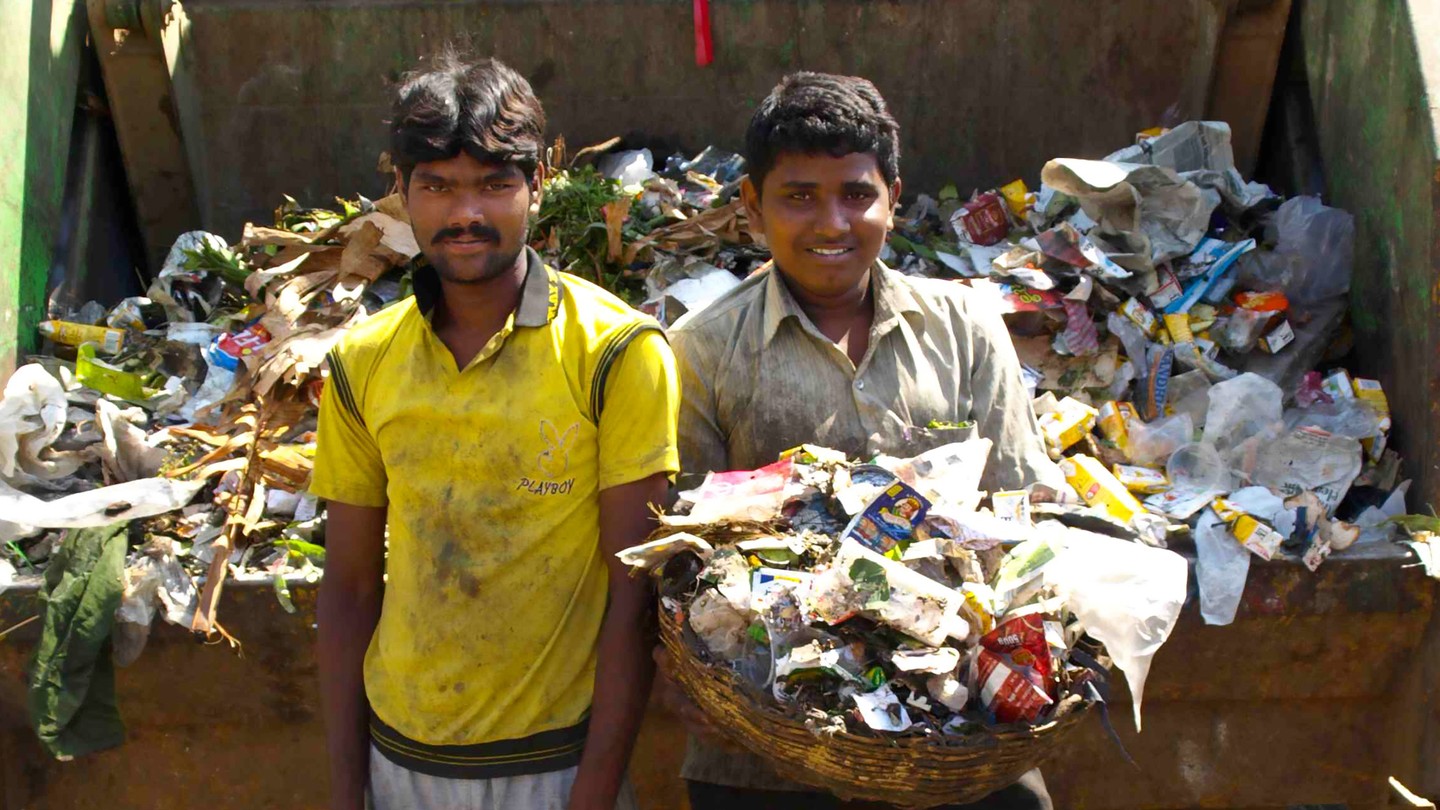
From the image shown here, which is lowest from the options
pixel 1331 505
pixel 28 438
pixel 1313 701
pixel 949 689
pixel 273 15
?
pixel 1313 701

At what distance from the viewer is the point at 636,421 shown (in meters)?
2.10

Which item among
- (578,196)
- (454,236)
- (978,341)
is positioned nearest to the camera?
(454,236)

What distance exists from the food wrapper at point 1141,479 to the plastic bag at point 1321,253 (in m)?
0.77

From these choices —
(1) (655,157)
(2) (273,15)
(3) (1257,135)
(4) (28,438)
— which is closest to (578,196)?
(1) (655,157)

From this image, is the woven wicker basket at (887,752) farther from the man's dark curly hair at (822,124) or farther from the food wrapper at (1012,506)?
the man's dark curly hair at (822,124)

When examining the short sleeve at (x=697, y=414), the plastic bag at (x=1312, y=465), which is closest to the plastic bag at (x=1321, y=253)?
the plastic bag at (x=1312, y=465)

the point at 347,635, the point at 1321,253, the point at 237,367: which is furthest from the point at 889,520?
the point at 237,367

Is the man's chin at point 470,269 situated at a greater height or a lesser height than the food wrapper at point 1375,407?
greater

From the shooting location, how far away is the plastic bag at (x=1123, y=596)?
2.02 m

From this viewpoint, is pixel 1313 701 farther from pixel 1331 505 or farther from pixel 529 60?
pixel 529 60

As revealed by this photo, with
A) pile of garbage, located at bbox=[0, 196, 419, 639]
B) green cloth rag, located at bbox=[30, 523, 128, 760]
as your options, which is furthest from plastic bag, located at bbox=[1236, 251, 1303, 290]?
green cloth rag, located at bbox=[30, 523, 128, 760]

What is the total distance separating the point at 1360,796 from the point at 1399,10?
6.02 feet

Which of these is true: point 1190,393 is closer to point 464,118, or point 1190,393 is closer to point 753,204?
point 753,204

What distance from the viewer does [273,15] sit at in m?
4.20
